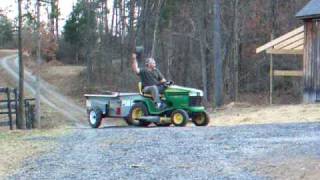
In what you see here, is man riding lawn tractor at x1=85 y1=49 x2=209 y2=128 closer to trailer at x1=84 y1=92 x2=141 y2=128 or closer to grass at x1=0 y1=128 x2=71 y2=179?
trailer at x1=84 y1=92 x2=141 y2=128

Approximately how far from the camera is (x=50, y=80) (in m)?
A: 60.2

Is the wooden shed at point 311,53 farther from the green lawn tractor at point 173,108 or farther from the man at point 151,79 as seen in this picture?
the man at point 151,79

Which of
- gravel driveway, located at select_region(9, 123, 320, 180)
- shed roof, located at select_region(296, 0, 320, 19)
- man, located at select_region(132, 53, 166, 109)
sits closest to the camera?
gravel driveway, located at select_region(9, 123, 320, 180)

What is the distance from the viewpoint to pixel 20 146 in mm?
12328

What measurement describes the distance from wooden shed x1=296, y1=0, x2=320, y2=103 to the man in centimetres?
862

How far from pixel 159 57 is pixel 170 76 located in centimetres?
244

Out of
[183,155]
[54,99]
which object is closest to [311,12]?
[183,155]

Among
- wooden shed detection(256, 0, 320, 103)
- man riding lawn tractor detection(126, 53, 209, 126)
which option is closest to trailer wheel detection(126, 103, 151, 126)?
man riding lawn tractor detection(126, 53, 209, 126)

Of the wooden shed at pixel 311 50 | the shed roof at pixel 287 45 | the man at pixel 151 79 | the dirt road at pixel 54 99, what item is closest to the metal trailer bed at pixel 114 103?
the man at pixel 151 79

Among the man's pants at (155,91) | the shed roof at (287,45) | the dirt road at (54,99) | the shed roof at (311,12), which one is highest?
the shed roof at (311,12)

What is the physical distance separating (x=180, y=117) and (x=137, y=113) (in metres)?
1.36

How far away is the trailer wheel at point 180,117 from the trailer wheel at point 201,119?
2.27 feet

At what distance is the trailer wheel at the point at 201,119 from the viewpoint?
16984 mm

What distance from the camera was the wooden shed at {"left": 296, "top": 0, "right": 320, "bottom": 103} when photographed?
76.4 feet
